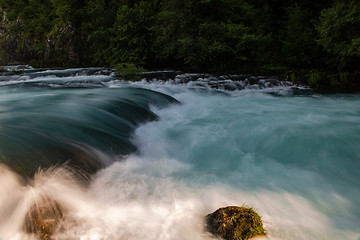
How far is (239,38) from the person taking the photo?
38.2 feet

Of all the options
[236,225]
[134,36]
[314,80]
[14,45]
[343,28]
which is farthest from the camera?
[14,45]

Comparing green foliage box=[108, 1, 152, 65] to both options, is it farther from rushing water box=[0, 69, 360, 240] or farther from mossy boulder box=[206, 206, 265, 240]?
mossy boulder box=[206, 206, 265, 240]

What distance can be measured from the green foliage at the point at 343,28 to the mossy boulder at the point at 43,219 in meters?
10.6

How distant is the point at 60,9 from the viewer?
64.1ft

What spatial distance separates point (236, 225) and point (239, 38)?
37.0ft

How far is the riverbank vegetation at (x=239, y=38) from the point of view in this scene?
9523 millimetres

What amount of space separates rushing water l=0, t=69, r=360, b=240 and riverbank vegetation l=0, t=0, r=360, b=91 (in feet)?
15.8

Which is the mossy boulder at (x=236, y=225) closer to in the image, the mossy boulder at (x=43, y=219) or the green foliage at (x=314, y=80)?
the mossy boulder at (x=43, y=219)

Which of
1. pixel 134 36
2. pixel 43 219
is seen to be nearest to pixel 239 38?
pixel 134 36

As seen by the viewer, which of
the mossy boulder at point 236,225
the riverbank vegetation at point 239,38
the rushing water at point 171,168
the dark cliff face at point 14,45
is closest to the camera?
the mossy boulder at point 236,225

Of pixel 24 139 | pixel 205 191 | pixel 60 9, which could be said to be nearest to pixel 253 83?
pixel 205 191

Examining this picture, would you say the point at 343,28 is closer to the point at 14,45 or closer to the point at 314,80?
the point at 314,80

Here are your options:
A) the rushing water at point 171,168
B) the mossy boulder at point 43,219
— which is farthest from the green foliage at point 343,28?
the mossy boulder at point 43,219

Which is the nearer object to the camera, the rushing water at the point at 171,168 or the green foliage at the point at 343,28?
the rushing water at the point at 171,168
